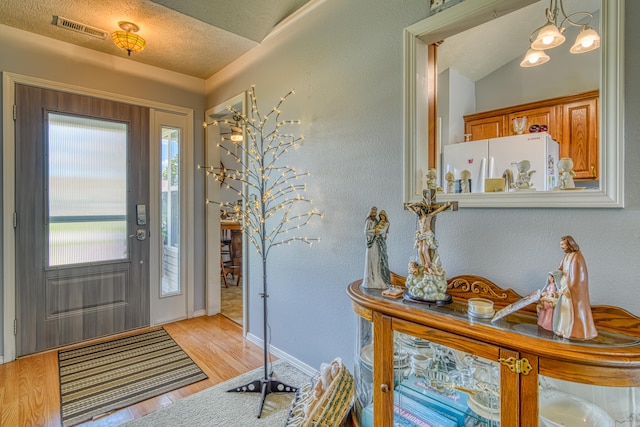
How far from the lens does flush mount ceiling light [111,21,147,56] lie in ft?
7.97

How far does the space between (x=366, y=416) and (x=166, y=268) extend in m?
2.72

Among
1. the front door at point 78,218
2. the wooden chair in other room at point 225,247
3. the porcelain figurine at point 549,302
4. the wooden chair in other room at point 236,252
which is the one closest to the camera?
the porcelain figurine at point 549,302

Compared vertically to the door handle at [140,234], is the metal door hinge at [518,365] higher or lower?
lower

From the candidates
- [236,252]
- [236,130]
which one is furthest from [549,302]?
[236,252]

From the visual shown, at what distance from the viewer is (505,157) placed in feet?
7.84

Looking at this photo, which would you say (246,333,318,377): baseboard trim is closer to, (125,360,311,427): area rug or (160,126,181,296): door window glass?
(125,360,311,427): area rug

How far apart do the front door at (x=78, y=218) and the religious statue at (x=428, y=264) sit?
2863mm

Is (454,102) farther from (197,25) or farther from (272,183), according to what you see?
(197,25)

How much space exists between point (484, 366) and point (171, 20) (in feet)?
9.57

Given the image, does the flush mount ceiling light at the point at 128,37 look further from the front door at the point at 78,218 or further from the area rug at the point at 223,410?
the area rug at the point at 223,410

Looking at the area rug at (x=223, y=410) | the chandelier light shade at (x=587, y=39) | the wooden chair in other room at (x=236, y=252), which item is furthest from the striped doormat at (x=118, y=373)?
the chandelier light shade at (x=587, y=39)

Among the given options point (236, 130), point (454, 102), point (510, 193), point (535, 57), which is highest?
point (454, 102)

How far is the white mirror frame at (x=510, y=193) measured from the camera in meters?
1.13

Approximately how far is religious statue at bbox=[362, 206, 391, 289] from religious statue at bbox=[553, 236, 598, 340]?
706 mm
